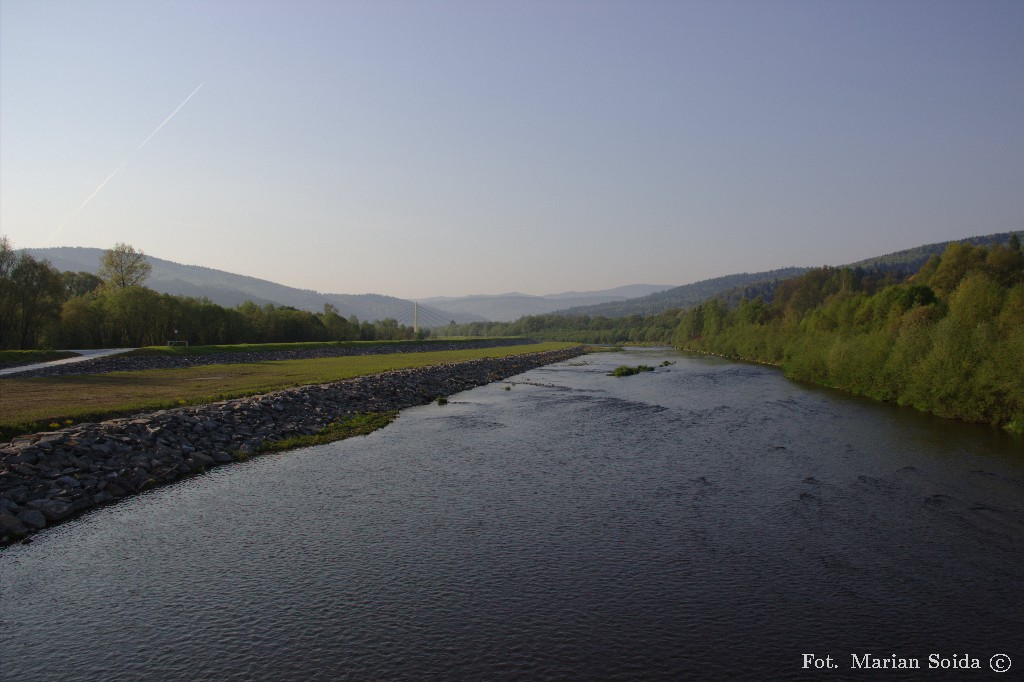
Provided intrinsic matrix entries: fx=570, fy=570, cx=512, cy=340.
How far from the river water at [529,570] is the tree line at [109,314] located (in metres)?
62.8

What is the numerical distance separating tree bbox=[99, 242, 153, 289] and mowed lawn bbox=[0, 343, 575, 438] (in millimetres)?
52210

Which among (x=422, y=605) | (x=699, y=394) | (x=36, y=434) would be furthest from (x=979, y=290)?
(x=36, y=434)

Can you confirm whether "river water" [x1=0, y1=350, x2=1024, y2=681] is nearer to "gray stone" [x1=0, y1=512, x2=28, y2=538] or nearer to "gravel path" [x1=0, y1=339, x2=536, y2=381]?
"gray stone" [x1=0, y1=512, x2=28, y2=538]

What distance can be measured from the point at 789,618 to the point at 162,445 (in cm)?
2239

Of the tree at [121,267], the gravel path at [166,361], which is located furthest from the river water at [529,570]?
the tree at [121,267]

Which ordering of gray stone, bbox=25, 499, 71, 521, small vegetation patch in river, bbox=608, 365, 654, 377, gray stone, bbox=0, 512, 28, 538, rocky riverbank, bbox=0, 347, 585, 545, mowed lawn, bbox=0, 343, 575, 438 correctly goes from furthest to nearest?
small vegetation patch in river, bbox=608, 365, 654, 377 < mowed lawn, bbox=0, 343, 575, 438 < rocky riverbank, bbox=0, 347, 585, 545 < gray stone, bbox=25, 499, 71, 521 < gray stone, bbox=0, 512, 28, 538

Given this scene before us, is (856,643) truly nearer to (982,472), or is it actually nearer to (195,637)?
(195,637)

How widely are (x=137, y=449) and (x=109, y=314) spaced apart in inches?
2505

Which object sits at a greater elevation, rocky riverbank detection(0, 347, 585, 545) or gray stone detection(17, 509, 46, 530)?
rocky riverbank detection(0, 347, 585, 545)

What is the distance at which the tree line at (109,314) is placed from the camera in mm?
65500

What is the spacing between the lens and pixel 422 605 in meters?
11.9

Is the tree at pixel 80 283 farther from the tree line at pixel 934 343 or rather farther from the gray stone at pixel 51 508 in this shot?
the tree line at pixel 934 343

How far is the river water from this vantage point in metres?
10.2

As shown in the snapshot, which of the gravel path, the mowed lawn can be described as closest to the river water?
the mowed lawn
